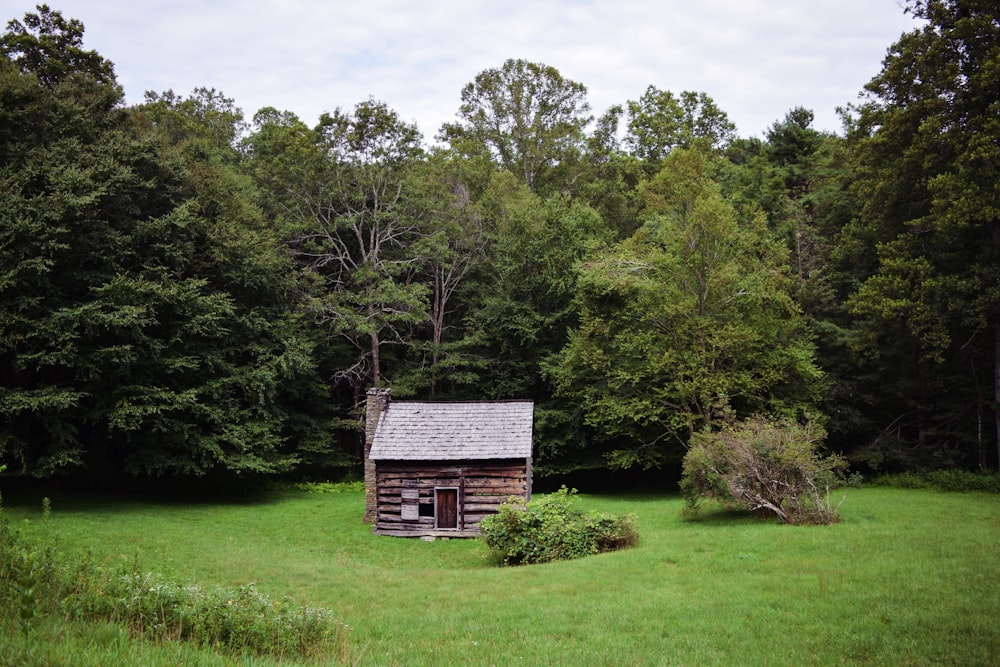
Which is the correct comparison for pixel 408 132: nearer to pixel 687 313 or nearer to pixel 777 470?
pixel 687 313

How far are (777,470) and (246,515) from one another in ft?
67.5

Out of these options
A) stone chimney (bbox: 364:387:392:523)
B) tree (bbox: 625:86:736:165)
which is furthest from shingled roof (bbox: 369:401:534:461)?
tree (bbox: 625:86:736:165)

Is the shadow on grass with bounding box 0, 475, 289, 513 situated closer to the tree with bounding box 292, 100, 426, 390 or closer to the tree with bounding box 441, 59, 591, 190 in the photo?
the tree with bounding box 292, 100, 426, 390

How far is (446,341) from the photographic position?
43062 mm

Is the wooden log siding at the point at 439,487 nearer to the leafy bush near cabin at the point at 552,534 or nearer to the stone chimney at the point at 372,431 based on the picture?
the stone chimney at the point at 372,431

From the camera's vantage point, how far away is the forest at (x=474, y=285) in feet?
86.4

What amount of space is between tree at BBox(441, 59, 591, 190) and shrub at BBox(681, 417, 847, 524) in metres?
30.5

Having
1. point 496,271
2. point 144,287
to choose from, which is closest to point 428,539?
point 144,287

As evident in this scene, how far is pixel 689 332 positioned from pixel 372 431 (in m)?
15.2

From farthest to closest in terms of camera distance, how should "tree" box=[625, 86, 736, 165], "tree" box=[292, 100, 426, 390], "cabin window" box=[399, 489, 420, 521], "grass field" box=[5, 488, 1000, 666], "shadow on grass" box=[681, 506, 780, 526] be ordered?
"tree" box=[625, 86, 736, 165] < "tree" box=[292, 100, 426, 390] < "cabin window" box=[399, 489, 420, 521] < "shadow on grass" box=[681, 506, 780, 526] < "grass field" box=[5, 488, 1000, 666]

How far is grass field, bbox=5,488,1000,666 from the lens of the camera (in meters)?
8.83

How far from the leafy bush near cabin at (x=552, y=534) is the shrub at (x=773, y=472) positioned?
143 inches

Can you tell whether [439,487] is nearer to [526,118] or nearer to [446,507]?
[446,507]

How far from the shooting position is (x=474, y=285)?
4181 centimetres
